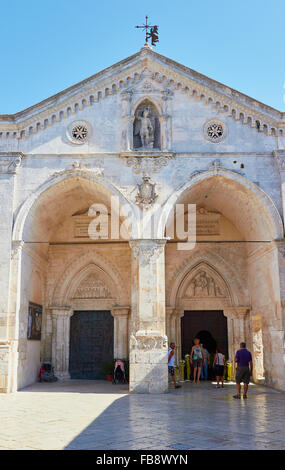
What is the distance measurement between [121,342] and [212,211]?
5785 millimetres

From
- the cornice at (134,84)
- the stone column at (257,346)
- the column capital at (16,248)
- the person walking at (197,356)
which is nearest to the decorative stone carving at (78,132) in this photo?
the cornice at (134,84)

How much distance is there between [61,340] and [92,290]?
82.9 inches

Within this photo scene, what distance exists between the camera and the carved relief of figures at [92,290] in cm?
1777

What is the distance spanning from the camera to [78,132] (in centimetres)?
1505

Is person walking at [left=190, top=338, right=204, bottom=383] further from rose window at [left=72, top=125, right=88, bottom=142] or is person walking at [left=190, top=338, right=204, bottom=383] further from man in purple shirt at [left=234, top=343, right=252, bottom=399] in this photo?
rose window at [left=72, top=125, right=88, bottom=142]

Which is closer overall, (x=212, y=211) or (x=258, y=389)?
(x=258, y=389)

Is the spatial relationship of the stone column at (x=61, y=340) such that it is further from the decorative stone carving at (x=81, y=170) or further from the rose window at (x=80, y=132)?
the rose window at (x=80, y=132)

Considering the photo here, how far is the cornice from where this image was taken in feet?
49.2

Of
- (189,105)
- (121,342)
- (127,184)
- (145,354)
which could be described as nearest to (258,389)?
(145,354)

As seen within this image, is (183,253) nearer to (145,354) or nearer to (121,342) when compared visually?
(121,342)

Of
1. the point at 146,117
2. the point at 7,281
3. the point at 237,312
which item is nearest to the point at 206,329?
the point at 237,312

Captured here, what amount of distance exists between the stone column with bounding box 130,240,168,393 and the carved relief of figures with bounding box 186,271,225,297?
406cm

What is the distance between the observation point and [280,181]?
47.6 ft

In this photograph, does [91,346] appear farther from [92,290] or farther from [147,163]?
[147,163]
